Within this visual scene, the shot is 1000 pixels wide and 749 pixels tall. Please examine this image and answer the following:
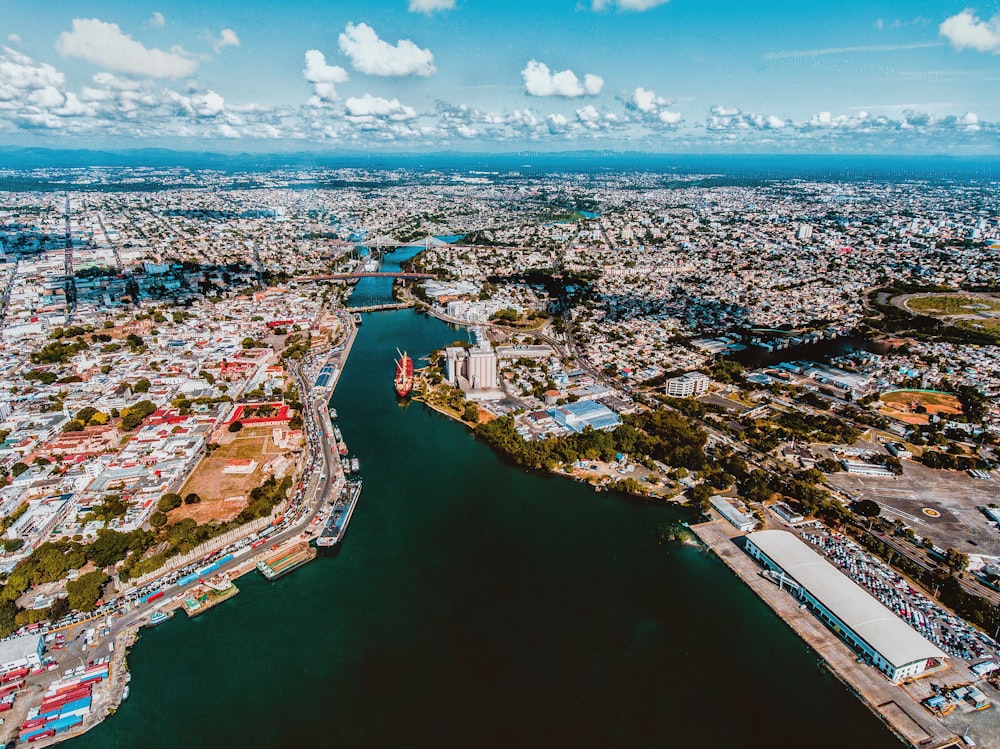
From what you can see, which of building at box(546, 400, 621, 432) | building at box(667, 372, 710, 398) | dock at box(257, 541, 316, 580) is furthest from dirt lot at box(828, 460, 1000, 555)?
dock at box(257, 541, 316, 580)

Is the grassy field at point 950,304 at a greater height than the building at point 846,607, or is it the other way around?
the grassy field at point 950,304

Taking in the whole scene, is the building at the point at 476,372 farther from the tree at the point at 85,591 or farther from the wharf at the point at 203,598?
the tree at the point at 85,591

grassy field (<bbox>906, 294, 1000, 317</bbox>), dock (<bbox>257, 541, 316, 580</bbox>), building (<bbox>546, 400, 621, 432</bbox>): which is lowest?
dock (<bbox>257, 541, 316, 580</bbox>)

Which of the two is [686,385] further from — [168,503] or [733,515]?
[168,503]

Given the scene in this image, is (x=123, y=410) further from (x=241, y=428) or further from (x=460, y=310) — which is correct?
(x=460, y=310)

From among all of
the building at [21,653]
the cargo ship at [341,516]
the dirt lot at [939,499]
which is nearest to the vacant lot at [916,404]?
the dirt lot at [939,499]

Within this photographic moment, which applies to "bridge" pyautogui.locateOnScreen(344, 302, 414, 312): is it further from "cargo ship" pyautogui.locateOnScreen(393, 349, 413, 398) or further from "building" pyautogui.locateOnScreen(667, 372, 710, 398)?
"building" pyautogui.locateOnScreen(667, 372, 710, 398)

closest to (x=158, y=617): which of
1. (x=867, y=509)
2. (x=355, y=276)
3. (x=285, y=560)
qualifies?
(x=285, y=560)
